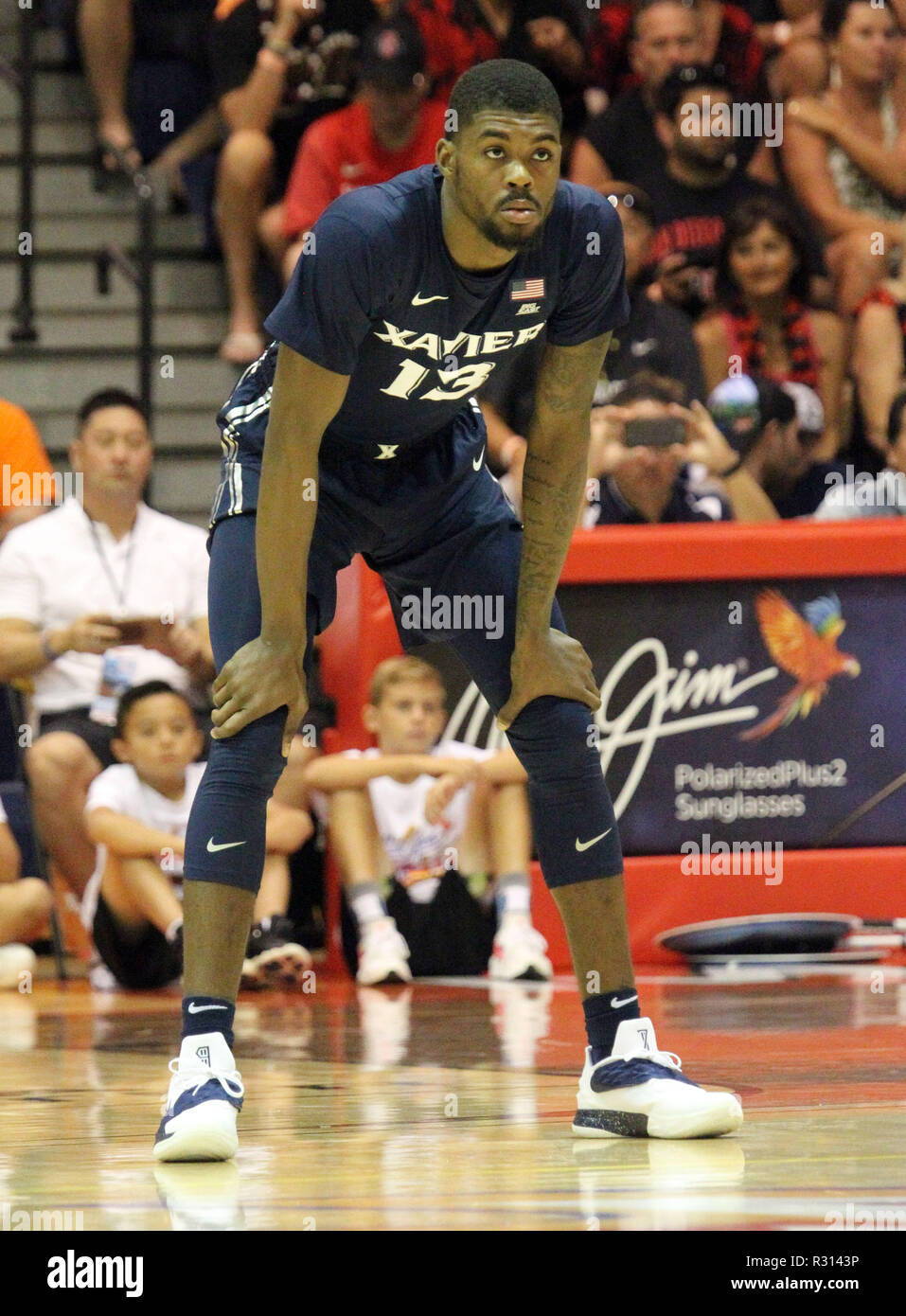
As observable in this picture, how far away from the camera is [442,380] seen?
9.91 ft

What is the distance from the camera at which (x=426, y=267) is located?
9.52ft

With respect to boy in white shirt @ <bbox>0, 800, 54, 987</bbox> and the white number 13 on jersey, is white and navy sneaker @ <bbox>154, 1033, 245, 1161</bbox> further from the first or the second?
boy in white shirt @ <bbox>0, 800, 54, 987</bbox>

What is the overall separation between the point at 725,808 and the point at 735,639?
500mm

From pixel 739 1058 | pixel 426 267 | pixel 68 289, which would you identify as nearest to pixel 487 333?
pixel 426 267

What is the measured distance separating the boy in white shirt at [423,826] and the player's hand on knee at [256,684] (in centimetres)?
282

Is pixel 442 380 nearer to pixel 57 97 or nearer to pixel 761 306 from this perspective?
pixel 761 306

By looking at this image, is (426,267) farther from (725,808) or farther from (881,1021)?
(725,808)

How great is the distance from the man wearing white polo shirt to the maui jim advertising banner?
1.24m

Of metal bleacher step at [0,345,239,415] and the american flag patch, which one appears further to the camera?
metal bleacher step at [0,345,239,415]

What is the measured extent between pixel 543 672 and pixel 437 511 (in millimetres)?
310

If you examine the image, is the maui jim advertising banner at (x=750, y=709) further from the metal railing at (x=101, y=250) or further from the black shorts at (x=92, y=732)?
the metal railing at (x=101, y=250)

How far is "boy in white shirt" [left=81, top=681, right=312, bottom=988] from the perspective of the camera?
5641 mm

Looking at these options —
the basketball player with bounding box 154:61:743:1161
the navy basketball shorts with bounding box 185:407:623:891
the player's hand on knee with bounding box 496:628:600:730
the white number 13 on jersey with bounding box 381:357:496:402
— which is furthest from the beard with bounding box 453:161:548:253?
the player's hand on knee with bounding box 496:628:600:730

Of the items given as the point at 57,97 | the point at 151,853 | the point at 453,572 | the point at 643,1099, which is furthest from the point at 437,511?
the point at 57,97
